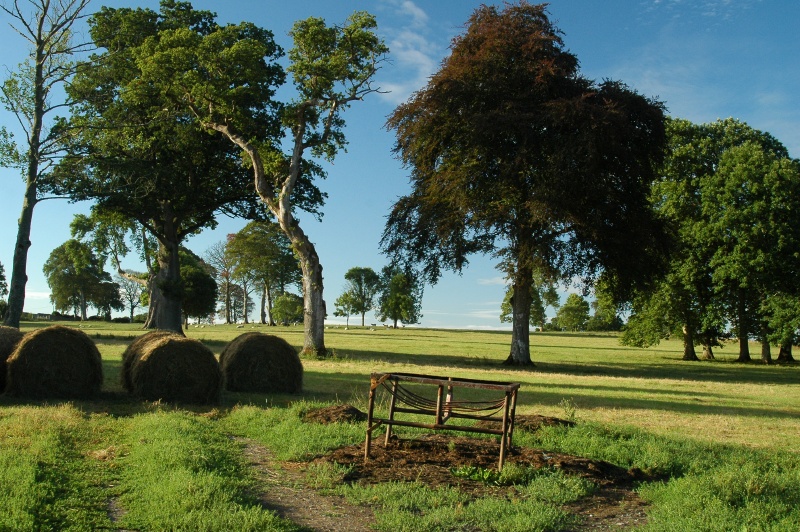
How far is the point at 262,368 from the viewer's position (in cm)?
1512

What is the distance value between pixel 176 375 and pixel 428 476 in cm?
709

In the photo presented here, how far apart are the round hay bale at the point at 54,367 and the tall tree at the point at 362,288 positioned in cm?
10530

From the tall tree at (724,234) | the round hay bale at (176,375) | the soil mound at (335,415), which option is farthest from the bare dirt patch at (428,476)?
the tall tree at (724,234)

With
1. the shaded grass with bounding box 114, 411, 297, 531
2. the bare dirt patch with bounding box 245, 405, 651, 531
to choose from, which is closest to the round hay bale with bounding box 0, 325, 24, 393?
the shaded grass with bounding box 114, 411, 297, 531

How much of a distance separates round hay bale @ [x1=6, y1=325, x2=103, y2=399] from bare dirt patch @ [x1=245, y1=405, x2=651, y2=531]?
5358 millimetres

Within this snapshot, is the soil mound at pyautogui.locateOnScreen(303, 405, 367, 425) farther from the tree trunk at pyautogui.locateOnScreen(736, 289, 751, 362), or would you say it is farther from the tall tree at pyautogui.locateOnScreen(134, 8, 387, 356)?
the tree trunk at pyautogui.locateOnScreen(736, 289, 751, 362)

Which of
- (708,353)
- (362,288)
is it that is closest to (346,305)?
(362,288)

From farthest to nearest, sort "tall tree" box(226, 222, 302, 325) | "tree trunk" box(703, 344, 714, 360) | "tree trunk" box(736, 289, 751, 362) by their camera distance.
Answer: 1. "tall tree" box(226, 222, 302, 325)
2. "tree trunk" box(703, 344, 714, 360)
3. "tree trunk" box(736, 289, 751, 362)

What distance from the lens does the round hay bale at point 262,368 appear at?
15000 millimetres

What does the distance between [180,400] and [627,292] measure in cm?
2238

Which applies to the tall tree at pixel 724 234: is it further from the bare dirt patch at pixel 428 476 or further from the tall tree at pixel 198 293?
the tall tree at pixel 198 293

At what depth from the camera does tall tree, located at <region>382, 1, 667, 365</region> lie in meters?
26.3

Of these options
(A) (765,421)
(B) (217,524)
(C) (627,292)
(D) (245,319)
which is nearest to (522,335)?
(C) (627,292)

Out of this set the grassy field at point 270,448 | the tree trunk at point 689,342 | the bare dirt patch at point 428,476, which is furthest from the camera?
the tree trunk at point 689,342
